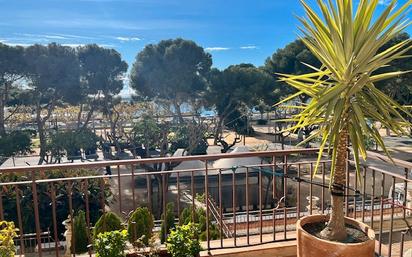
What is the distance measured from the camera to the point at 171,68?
1831 centimetres

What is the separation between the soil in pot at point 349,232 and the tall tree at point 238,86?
16.4 metres

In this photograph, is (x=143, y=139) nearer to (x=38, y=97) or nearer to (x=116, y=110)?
(x=116, y=110)

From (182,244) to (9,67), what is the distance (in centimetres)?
1698

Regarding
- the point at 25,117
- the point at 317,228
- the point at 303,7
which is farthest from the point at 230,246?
the point at 25,117

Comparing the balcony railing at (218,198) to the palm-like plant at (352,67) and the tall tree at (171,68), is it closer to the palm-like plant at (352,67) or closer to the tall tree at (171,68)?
the palm-like plant at (352,67)

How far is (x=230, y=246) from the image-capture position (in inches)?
108

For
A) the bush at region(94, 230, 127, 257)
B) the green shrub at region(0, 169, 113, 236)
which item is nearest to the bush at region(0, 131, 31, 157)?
the green shrub at region(0, 169, 113, 236)

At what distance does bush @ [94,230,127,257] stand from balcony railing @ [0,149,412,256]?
23 cm

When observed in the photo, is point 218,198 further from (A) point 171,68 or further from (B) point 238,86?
(A) point 171,68

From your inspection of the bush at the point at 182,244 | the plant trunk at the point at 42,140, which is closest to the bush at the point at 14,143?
the plant trunk at the point at 42,140

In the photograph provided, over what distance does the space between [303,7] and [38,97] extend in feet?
60.9

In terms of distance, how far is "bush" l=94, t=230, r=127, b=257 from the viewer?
2.27 meters

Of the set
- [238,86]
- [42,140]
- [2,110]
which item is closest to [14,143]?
[42,140]

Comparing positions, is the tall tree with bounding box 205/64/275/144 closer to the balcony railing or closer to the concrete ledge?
the balcony railing
